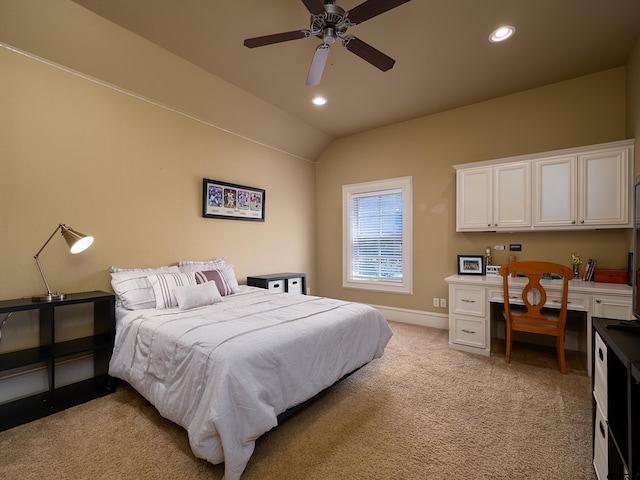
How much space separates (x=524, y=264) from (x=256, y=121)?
3.59m

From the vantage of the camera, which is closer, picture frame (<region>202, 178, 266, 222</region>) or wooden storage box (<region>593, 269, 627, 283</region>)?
wooden storage box (<region>593, 269, 627, 283</region>)

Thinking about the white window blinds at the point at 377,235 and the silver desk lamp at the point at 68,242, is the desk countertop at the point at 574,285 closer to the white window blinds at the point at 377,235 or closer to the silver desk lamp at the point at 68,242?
the white window blinds at the point at 377,235

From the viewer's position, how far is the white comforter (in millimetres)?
1537

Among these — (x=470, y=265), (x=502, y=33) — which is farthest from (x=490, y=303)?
(x=502, y=33)

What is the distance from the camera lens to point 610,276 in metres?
2.95

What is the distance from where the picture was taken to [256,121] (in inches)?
160

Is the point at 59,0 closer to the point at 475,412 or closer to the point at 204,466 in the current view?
the point at 204,466

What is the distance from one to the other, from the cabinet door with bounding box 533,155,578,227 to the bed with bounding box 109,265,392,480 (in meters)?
2.13

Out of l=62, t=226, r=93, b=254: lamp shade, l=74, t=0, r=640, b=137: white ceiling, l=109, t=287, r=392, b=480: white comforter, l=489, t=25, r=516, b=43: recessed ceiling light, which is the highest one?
l=74, t=0, r=640, b=137: white ceiling

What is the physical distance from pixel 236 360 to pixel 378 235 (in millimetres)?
3551

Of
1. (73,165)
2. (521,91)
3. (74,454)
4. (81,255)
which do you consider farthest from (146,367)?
(521,91)

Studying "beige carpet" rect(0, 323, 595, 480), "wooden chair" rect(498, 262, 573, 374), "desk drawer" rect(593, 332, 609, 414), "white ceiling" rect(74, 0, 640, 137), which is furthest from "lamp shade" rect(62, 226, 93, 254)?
"wooden chair" rect(498, 262, 573, 374)

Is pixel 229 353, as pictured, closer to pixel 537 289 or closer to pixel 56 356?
pixel 56 356

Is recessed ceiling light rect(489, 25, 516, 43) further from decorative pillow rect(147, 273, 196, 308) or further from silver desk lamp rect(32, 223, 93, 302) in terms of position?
silver desk lamp rect(32, 223, 93, 302)
